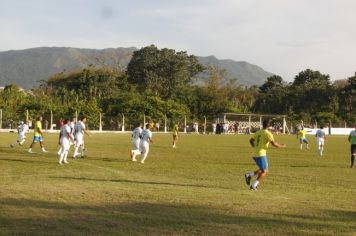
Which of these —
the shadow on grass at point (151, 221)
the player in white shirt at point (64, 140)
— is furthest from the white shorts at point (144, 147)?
the shadow on grass at point (151, 221)

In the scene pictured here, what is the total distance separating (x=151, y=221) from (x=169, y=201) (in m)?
2.26

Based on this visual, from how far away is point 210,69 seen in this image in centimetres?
11006

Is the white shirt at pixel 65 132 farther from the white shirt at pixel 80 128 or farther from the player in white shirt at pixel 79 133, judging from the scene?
the white shirt at pixel 80 128

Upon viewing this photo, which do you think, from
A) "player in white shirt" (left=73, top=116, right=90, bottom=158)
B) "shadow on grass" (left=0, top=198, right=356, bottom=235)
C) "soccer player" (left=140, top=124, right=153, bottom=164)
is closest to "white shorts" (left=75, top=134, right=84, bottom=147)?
"player in white shirt" (left=73, top=116, right=90, bottom=158)

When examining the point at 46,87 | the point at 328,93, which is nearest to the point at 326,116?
the point at 328,93

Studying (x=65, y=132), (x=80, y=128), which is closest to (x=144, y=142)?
(x=80, y=128)

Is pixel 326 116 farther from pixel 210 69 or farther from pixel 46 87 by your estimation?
pixel 46 87

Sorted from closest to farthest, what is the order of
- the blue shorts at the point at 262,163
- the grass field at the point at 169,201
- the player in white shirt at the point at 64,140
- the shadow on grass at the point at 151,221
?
the shadow on grass at the point at 151,221, the grass field at the point at 169,201, the blue shorts at the point at 262,163, the player in white shirt at the point at 64,140

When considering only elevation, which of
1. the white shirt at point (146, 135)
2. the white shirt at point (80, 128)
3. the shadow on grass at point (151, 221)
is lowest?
the shadow on grass at point (151, 221)

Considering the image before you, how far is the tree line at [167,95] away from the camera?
76.5 m

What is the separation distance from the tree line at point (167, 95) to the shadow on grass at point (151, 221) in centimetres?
6147

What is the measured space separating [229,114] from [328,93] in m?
22.0

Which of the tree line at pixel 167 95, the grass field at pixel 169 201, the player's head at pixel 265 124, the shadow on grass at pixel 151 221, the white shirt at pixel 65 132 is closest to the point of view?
the shadow on grass at pixel 151 221

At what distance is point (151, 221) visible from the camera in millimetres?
9898
